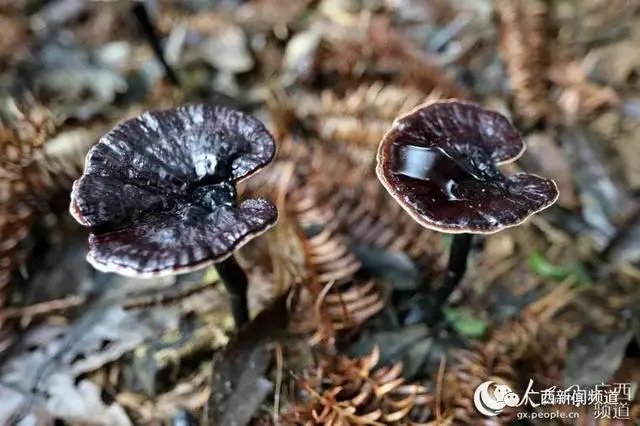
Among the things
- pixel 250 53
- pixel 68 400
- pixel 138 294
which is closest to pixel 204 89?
pixel 250 53

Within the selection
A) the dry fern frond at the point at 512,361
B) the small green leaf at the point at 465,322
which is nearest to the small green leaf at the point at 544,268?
the dry fern frond at the point at 512,361

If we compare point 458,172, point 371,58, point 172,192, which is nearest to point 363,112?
point 371,58

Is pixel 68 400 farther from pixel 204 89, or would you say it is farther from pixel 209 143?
pixel 204 89

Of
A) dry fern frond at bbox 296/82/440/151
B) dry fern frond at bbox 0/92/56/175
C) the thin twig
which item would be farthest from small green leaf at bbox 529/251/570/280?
dry fern frond at bbox 0/92/56/175

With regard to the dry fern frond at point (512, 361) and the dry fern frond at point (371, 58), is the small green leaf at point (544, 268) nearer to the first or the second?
the dry fern frond at point (512, 361)

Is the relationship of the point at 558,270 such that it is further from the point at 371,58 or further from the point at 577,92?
the point at 371,58

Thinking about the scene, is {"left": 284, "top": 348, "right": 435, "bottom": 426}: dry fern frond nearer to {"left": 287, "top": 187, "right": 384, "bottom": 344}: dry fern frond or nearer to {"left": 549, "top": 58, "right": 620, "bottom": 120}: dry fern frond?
{"left": 287, "top": 187, "right": 384, "bottom": 344}: dry fern frond
